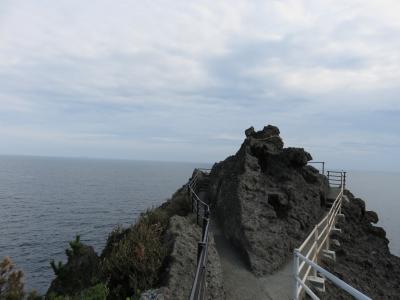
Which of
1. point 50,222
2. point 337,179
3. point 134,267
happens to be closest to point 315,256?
point 134,267

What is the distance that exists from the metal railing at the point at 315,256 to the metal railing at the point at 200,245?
154 cm

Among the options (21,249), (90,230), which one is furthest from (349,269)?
(90,230)

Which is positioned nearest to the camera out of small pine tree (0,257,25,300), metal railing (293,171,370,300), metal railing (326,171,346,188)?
metal railing (293,171,370,300)

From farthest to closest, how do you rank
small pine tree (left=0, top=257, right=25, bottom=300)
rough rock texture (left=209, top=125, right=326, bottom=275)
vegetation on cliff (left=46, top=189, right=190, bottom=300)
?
rough rock texture (left=209, top=125, right=326, bottom=275) < small pine tree (left=0, top=257, right=25, bottom=300) < vegetation on cliff (left=46, top=189, right=190, bottom=300)

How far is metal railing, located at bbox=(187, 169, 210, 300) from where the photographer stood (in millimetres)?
4121

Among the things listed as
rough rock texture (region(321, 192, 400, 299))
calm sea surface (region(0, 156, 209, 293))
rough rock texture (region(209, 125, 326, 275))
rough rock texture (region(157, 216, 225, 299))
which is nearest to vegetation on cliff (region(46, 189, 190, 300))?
rough rock texture (region(157, 216, 225, 299))

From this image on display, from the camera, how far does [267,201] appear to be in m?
14.5

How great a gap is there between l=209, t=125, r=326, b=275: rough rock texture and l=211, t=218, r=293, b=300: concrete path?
261 mm

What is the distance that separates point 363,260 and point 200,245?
44.4 feet

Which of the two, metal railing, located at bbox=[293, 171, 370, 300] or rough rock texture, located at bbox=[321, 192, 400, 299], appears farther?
rough rock texture, located at bbox=[321, 192, 400, 299]

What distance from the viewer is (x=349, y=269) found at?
14.9m

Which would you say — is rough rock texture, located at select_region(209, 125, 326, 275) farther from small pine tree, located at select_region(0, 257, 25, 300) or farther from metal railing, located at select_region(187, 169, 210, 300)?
small pine tree, located at select_region(0, 257, 25, 300)

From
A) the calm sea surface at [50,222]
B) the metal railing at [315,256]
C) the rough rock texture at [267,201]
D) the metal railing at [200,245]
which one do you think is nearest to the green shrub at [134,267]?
the metal railing at [200,245]

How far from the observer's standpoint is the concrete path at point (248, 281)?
9461 millimetres
